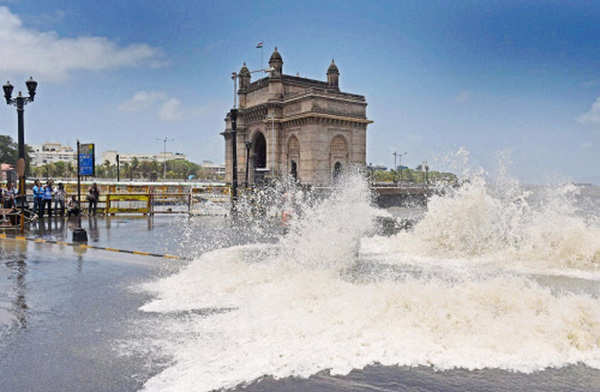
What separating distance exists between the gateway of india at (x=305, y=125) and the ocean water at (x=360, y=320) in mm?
34155

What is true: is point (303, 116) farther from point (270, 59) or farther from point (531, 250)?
point (531, 250)

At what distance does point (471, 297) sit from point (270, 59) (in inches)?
1894

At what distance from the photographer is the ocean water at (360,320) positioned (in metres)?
4.41

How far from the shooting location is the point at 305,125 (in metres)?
45.7

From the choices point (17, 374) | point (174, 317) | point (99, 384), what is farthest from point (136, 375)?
point (174, 317)

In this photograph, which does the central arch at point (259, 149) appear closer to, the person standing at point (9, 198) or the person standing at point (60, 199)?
the person standing at point (60, 199)

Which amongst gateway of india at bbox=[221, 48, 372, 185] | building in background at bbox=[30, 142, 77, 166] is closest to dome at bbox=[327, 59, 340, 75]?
gateway of india at bbox=[221, 48, 372, 185]

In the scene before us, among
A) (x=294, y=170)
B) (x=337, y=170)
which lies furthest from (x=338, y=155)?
(x=294, y=170)

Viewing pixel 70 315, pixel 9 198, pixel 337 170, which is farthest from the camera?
pixel 337 170

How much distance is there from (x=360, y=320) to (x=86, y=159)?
65.2 feet

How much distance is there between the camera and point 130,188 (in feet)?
89.2

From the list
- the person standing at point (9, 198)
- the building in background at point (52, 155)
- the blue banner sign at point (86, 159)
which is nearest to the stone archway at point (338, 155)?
the blue banner sign at point (86, 159)

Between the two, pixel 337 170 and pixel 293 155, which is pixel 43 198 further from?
pixel 337 170

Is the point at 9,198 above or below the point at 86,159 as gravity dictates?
below
